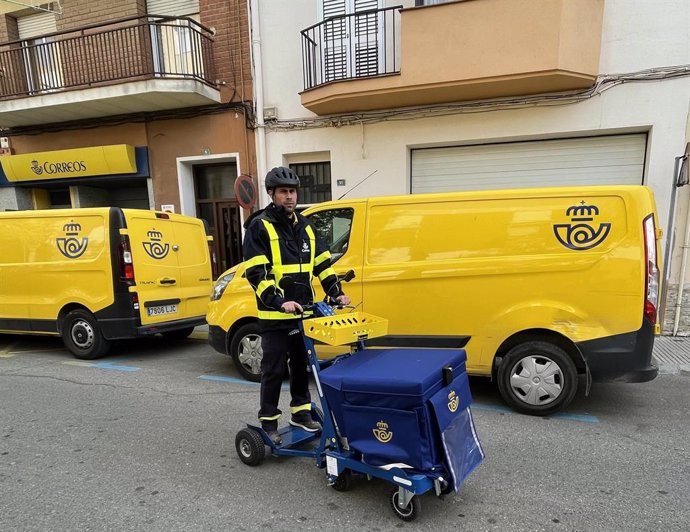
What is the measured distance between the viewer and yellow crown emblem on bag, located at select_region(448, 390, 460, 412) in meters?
2.26

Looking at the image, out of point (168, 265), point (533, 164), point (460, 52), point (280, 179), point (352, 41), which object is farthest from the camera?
point (352, 41)

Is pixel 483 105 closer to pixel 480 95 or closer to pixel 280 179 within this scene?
pixel 480 95

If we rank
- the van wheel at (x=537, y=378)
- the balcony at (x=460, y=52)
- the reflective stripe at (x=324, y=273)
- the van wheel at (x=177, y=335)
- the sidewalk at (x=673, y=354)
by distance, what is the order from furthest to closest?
the van wheel at (x=177, y=335), the balcony at (x=460, y=52), the sidewalk at (x=673, y=354), the van wheel at (x=537, y=378), the reflective stripe at (x=324, y=273)

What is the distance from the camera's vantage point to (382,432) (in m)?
2.24

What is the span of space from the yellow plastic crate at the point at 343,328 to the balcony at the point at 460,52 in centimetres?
570

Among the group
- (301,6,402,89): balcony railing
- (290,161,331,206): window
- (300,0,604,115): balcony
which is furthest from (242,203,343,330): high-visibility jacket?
(290,161,331,206): window

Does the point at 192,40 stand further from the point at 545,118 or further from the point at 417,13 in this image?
the point at 545,118

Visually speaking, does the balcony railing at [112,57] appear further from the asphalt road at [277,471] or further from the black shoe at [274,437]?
the black shoe at [274,437]

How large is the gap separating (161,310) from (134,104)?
18.2 feet

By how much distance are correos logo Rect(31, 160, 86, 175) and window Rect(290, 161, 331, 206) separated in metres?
5.10

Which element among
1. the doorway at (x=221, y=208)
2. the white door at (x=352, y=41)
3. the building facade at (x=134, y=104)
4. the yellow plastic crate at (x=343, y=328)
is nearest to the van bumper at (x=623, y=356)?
the yellow plastic crate at (x=343, y=328)

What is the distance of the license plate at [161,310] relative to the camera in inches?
226

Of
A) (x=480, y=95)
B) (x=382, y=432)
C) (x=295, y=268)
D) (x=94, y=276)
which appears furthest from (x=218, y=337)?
(x=480, y=95)

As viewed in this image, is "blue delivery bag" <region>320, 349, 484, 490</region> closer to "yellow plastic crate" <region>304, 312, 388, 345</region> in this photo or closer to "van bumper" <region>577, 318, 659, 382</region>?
"yellow plastic crate" <region>304, 312, 388, 345</region>
